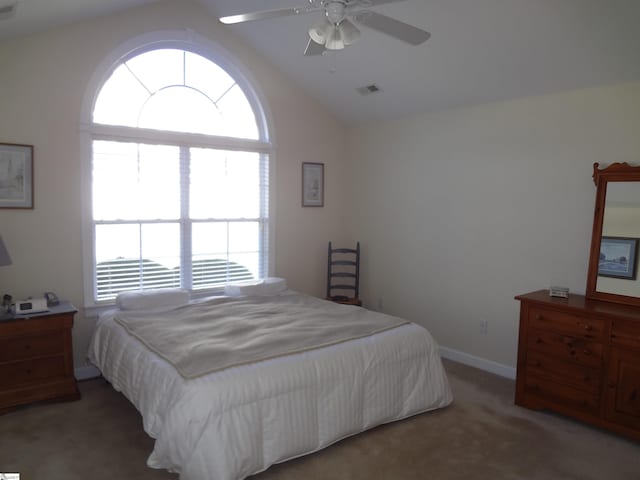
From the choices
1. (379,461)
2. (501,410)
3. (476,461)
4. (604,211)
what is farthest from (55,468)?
(604,211)

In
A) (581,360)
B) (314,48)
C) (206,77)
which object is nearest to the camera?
(314,48)

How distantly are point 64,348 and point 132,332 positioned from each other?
24.0 inches

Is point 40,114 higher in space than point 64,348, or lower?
higher

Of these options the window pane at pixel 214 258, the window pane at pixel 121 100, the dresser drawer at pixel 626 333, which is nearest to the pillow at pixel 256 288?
the window pane at pixel 214 258

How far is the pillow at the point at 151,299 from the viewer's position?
3660 millimetres

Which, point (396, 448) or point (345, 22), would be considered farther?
point (396, 448)

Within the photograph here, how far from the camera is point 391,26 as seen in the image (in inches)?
89.0

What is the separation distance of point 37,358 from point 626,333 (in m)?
3.90

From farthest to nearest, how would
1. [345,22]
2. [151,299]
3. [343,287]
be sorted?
[343,287] < [151,299] < [345,22]

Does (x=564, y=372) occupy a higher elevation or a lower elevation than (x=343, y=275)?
lower

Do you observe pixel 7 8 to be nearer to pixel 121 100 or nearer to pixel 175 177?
pixel 121 100

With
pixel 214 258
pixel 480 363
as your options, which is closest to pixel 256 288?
pixel 214 258

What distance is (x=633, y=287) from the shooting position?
3162mm

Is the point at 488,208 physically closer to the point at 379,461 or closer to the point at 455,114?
the point at 455,114
